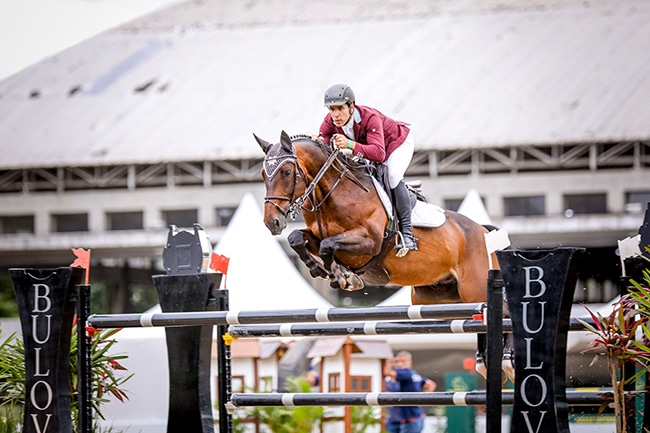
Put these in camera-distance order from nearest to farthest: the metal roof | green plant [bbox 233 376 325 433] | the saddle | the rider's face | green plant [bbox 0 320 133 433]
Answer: green plant [bbox 0 320 133 433] → the rider's face → the saddle → green plant [bbox 233 376 325 433] → the metal roof

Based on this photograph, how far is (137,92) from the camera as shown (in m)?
29.6

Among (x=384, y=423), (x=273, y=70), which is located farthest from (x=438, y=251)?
(x=273, y=70)

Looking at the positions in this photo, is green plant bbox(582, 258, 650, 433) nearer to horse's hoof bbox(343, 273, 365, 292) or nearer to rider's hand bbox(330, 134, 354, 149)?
horse's hoof bbox(343, 273, 365, 292)

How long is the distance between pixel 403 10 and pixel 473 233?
26034mm

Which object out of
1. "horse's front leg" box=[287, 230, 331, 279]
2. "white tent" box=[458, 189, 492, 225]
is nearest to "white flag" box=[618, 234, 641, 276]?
"horse's front leg" box=[287, 230, 331, 279]

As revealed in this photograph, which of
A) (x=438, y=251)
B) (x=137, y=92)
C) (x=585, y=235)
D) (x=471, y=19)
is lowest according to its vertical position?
(x=438, y=251)

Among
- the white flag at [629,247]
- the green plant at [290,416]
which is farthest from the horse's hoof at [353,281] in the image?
the green plant at [290,416]

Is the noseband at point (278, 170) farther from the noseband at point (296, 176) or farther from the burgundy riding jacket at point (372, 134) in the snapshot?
the burgundy riding jacket at point (372, 134)

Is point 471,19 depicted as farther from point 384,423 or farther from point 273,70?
point 384,423

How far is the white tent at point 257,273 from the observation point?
10.6m

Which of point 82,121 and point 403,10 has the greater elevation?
point 403,10

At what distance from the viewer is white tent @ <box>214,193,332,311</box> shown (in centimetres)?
1062

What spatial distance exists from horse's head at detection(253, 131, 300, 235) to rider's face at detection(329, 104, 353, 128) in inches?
13.6

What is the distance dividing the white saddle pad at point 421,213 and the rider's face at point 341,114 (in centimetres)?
38
